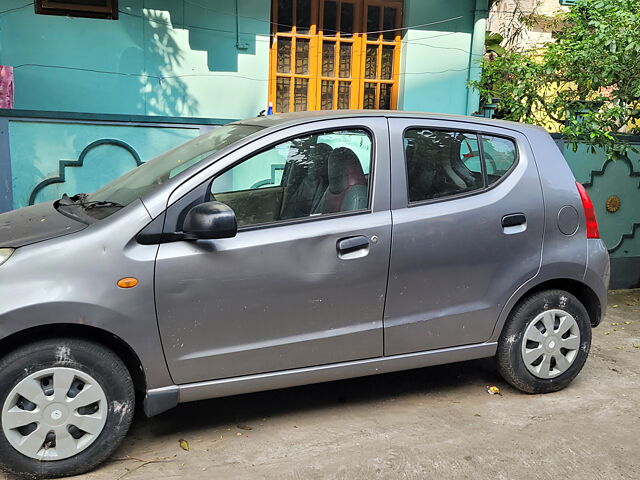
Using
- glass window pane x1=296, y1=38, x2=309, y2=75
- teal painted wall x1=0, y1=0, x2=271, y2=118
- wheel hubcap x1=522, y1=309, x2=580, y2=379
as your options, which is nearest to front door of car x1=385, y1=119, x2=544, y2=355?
wheel hubcap x1=522, y1=309, x2=580, y2=379

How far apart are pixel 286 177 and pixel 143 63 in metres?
4.32

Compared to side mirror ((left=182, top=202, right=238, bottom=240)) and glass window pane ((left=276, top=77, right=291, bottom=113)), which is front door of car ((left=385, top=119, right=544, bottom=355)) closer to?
side mirror ((left=182, top=202, right=238, bottom=240))

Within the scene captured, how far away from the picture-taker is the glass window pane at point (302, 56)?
8.01m

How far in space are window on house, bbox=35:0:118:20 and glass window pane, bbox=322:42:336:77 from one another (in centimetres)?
245

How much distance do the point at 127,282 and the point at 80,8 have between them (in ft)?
16.7

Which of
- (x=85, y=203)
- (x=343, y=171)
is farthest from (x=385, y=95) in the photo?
(x=85, y=203)

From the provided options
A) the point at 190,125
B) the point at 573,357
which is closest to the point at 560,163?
the point at 573,357

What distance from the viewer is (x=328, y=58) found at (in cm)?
812

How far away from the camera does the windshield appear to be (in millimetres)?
3467

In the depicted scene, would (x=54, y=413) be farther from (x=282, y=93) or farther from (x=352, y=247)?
(x=282, y=93)

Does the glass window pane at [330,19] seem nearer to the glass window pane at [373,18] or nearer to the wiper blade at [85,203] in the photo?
the glass window pane at [373,18]

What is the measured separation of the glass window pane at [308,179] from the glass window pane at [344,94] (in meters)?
4.68

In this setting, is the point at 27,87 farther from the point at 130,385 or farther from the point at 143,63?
the point at 130,385

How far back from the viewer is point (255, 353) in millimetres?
3383
